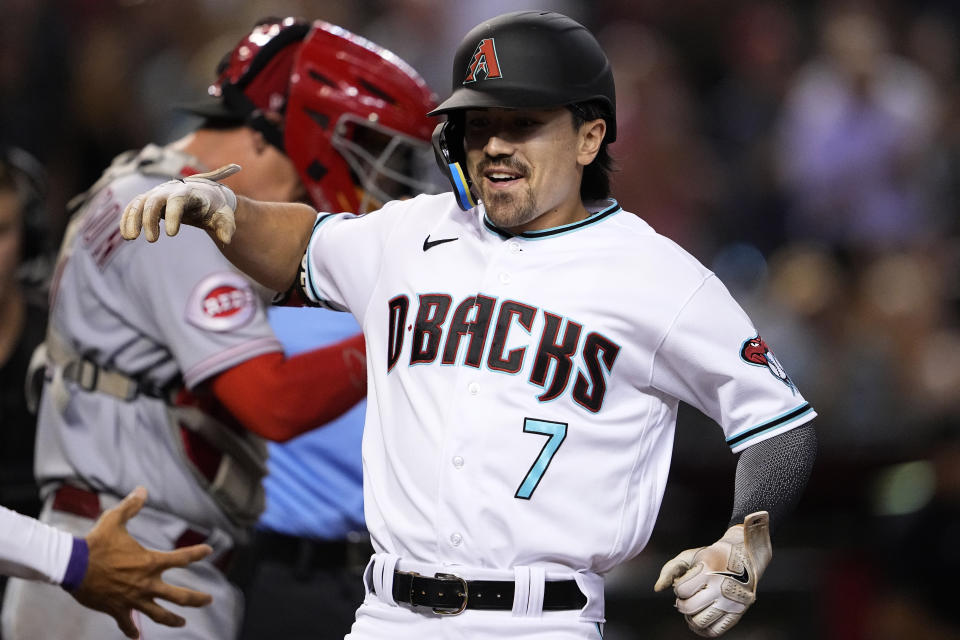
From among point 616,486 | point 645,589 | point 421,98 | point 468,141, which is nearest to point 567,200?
point 468,141

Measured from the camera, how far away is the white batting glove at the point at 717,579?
2676mm

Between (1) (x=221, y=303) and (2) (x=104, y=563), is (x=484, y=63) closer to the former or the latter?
(1) (x=221, y=303)

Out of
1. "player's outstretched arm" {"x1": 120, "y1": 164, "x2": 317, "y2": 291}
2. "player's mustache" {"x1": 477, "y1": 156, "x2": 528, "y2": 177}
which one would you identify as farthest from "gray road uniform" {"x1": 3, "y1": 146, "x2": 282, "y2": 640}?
"player's mustache" {"x1": 477, "y1": 156, "x2": 528, "y2": 177}

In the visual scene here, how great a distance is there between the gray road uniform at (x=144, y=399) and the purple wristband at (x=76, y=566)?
493mm

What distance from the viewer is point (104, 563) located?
10.8ft

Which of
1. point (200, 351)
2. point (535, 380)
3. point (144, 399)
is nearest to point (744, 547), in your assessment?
point (535, 380)

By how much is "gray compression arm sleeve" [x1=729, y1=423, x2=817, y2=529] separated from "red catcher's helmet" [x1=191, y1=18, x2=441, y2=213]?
5.61ft

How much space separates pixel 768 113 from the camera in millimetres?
9648

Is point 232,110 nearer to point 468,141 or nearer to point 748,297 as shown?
point 468,141

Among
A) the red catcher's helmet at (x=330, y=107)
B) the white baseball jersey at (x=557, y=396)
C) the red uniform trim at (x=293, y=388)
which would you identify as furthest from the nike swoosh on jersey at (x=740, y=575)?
the red catcher's helmet at (x=330, y=107)

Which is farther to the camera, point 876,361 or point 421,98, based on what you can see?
point 876,361

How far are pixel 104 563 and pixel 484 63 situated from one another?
152 cm

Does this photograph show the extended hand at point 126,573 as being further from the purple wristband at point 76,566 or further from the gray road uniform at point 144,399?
the gray road uniform at point 144,399

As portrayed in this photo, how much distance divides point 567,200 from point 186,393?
4.46 ft
